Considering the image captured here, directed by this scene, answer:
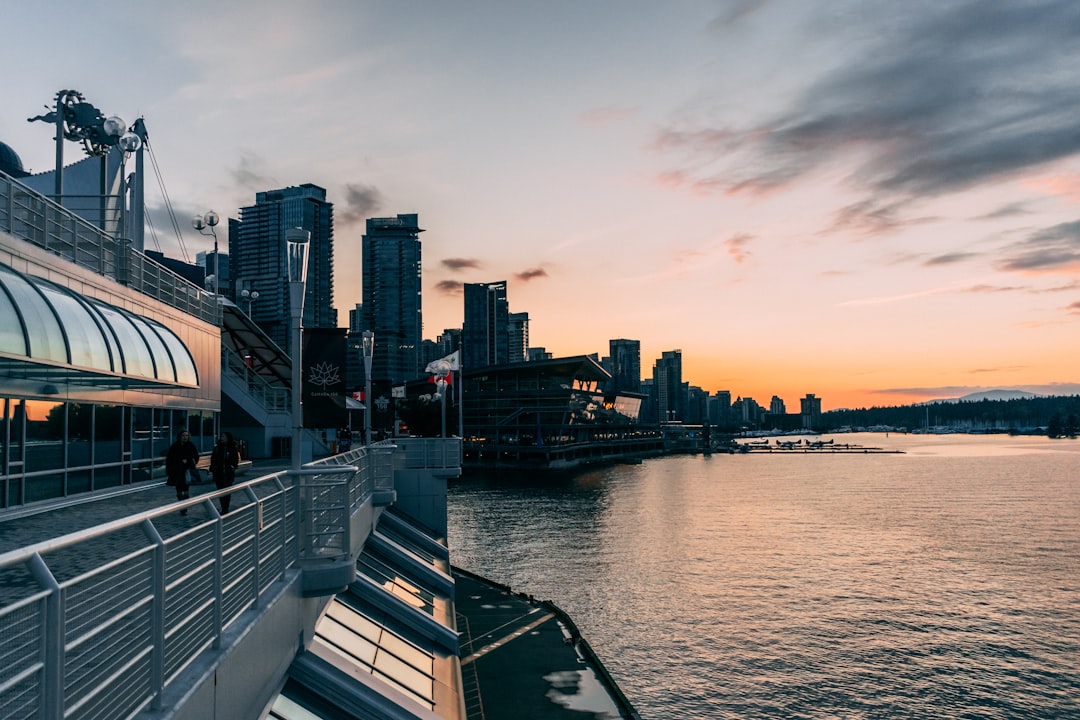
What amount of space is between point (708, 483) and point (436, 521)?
98.2 meters

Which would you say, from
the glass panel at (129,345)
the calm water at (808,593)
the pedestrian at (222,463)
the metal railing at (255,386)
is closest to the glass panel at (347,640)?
the pedestrian at (222,463)

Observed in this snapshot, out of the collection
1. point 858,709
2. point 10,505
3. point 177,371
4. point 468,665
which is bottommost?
point 858,709

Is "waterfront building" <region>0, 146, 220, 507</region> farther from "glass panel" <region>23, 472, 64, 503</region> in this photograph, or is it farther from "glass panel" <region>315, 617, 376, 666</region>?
"glass panel" <region>315, 617, 376, 666</region>

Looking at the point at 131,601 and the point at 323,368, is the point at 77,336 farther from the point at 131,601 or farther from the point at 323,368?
the point at 131,601

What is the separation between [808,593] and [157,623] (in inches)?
1973

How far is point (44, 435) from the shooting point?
18.3 meters

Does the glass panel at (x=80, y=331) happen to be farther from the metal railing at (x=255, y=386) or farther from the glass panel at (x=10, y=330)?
the metal railing at (x=255, y=386)

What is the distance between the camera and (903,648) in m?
38.9

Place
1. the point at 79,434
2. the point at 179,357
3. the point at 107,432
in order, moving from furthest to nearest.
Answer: the point at 179,357
the point at 107,432
the point at 79,434

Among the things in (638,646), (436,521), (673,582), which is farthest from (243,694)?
(673,582)

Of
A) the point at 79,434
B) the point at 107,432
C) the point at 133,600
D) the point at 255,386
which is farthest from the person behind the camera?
the point at 255,386

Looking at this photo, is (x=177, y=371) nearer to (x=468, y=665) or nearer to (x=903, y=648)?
(x=468, y=665)

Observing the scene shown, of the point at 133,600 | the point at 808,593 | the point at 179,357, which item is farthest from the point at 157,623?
the point at 808,593

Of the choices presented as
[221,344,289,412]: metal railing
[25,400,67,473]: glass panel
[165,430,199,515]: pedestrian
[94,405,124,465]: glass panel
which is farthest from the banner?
[221,344,289,412]: metal railing
